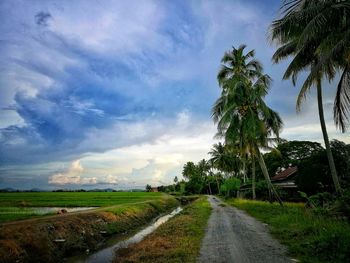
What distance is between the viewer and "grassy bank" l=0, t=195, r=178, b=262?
11.3 meters

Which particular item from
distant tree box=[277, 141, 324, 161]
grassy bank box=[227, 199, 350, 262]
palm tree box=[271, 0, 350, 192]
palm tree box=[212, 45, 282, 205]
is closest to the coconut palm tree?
palm tree box=[271, 0, 350, 192]

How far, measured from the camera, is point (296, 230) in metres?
11.3

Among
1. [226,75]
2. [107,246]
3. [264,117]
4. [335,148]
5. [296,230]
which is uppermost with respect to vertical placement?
[226,75]

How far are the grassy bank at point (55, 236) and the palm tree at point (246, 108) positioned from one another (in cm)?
1130

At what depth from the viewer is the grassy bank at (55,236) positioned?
11.3 meters

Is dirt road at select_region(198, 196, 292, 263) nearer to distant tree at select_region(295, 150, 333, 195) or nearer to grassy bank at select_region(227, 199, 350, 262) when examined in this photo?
grassy bank at select_region(227, 199, 350, 262)

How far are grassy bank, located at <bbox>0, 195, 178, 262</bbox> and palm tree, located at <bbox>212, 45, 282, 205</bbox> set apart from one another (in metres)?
11.3

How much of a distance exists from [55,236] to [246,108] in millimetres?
16889

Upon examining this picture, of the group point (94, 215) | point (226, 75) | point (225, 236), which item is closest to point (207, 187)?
point (226, 75)

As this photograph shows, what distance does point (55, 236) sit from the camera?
1412 centimetres

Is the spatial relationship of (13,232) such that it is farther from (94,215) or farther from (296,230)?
(296,230)

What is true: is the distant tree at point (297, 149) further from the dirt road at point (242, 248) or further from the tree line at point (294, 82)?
the dirt road at point (242, 248)

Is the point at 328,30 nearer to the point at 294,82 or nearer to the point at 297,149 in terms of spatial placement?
the point at 294,82

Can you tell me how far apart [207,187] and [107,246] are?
278 feet
